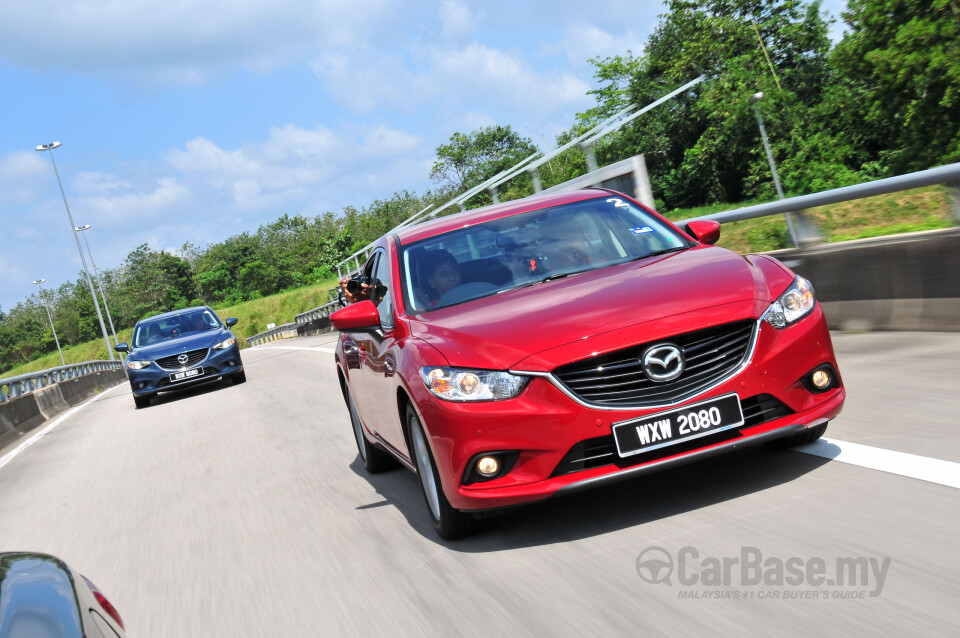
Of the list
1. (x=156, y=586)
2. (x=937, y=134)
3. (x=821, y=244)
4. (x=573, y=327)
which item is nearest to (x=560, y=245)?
(x=573, y=327)

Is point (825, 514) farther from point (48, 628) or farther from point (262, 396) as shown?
point (262, 396)

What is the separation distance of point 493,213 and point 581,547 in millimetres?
2461

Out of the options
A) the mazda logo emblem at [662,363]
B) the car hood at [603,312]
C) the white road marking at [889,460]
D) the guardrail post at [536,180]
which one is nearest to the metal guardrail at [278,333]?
the guardrail post at [536,180]

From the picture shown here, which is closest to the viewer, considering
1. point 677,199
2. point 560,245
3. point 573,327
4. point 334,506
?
point 573,327

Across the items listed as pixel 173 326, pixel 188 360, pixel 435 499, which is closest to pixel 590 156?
pixel 188 360

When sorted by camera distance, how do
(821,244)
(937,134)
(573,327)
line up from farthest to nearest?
(937,134), (821,244), (573,327)

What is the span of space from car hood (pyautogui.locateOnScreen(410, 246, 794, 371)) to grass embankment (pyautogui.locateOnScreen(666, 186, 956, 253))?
11.5 feet

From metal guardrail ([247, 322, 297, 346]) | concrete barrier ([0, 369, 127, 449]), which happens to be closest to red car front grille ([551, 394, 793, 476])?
concrete barrier ([0, 369, 127, 449])

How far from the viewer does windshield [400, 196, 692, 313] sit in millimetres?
5586

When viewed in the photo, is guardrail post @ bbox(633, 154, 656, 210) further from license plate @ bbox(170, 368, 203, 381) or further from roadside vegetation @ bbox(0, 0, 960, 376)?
license plate @ bbox(170, 368, 203, 381)

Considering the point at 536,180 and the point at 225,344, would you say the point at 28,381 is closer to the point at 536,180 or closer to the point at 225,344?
the point at 225,344

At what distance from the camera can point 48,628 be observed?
87.6 inches

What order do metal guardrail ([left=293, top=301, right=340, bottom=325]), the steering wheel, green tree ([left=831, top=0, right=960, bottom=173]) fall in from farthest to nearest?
metal guardrail ([left=293, top=301, right=340, bottom=325])
green tree ([left=831, top=0, right=960, bottom=173])
the steering wheel

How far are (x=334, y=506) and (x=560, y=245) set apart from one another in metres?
2.05
